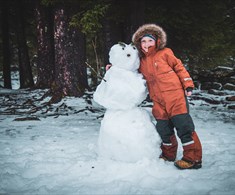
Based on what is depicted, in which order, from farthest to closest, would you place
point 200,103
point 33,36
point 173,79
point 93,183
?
1. point 33,36
2. point 200,103
3. point 173,79
4. point 93,183

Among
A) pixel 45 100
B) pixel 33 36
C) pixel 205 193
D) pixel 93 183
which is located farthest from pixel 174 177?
pixel 33 36

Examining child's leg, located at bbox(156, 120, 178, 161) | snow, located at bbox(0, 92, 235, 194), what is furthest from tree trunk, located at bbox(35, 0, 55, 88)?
child's leg, located at bbox(156, 120, 178, 161)

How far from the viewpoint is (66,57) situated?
747 centimetres

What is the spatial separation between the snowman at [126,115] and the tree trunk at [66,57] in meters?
4.44

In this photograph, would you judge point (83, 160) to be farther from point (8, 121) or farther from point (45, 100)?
point (45, 100)

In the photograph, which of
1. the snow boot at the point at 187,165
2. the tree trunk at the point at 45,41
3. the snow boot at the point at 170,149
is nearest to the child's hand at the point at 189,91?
the snow boot at the point at 170,149

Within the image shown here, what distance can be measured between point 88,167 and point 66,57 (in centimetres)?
503

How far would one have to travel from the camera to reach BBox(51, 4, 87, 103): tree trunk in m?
7.41

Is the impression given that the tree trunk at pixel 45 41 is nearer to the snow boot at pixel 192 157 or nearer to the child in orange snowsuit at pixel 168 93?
the child in orange snowsuit at pixel 168 93

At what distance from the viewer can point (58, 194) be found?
2.49 m

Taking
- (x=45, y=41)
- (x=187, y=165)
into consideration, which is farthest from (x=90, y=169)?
(x=45, y=41)

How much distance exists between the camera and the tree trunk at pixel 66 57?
7.41 m

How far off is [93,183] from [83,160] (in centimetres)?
70

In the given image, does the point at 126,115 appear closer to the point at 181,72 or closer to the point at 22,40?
the point at 181,72
